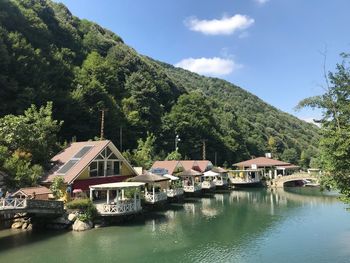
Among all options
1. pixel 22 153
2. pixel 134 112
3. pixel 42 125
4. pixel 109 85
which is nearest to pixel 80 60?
pixel 109 85

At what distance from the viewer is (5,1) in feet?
213

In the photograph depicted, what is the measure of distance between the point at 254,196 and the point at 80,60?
2027 inches

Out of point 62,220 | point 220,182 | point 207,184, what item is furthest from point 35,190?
point 220,182

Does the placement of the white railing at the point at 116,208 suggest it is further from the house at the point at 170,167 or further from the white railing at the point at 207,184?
the white railing at the point at 207,184

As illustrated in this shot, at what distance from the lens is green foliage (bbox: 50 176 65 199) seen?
100 feet

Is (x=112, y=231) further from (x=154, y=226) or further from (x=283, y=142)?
(x=283, y=142)

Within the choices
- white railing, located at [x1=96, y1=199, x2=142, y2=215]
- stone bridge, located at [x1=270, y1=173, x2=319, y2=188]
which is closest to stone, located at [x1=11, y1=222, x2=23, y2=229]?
white railing, located at [x1=96, y1=199, x2=142, y2=215]

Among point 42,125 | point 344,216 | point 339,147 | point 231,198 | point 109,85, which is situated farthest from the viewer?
point 109,85

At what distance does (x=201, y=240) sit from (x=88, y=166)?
13243mm

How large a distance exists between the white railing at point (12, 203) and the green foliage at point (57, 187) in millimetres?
5168

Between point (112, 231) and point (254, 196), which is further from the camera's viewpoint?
point (254, 196)

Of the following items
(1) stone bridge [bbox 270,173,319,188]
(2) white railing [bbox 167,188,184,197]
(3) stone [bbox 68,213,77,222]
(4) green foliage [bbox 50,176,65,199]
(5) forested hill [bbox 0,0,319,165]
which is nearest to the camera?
(3) stone [bbox 68,213,77,222]

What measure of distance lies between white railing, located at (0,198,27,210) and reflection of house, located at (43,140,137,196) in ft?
19.4

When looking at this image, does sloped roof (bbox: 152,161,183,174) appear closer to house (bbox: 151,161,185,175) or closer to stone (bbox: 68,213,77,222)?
house (bbox: 151,161,185,175)
